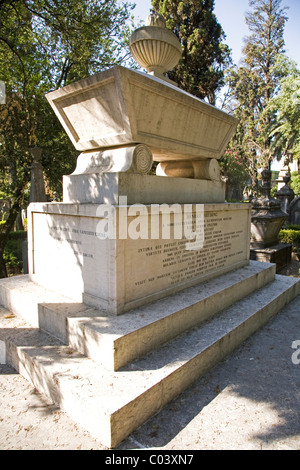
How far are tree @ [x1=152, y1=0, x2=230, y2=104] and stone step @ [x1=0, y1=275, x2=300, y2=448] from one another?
14727 mm

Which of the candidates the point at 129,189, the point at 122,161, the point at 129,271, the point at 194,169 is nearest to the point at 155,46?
the point at 194,169

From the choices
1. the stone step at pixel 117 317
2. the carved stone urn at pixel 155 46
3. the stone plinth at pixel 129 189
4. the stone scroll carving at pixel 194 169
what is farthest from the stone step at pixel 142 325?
the carved stone urn at pixel 155 46

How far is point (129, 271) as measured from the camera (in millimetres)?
3240

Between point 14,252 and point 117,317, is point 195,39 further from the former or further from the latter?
point 117,317

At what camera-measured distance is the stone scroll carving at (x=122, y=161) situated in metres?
3.52

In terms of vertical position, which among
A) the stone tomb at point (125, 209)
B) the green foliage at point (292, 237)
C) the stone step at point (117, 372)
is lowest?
the stone step at point (117, 372)

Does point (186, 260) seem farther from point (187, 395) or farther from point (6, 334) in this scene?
point (6, 334)

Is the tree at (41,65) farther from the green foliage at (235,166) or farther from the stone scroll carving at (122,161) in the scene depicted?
the green foliage at (235,166)

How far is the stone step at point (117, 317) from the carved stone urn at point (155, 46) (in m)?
3.47

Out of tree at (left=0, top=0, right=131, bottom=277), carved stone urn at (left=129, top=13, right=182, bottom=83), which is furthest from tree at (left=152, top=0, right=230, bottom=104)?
carved stone urn at (left=129, top=13, right=182, bottom=83)

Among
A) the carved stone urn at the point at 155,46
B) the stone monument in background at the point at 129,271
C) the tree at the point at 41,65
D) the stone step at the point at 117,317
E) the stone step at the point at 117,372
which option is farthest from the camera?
the tree at the point at 41,65

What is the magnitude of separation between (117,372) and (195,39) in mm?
16770

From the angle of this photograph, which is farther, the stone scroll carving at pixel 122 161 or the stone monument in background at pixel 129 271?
the stone scroll carving at pixel 122 161

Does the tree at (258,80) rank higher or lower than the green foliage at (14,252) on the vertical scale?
higher
